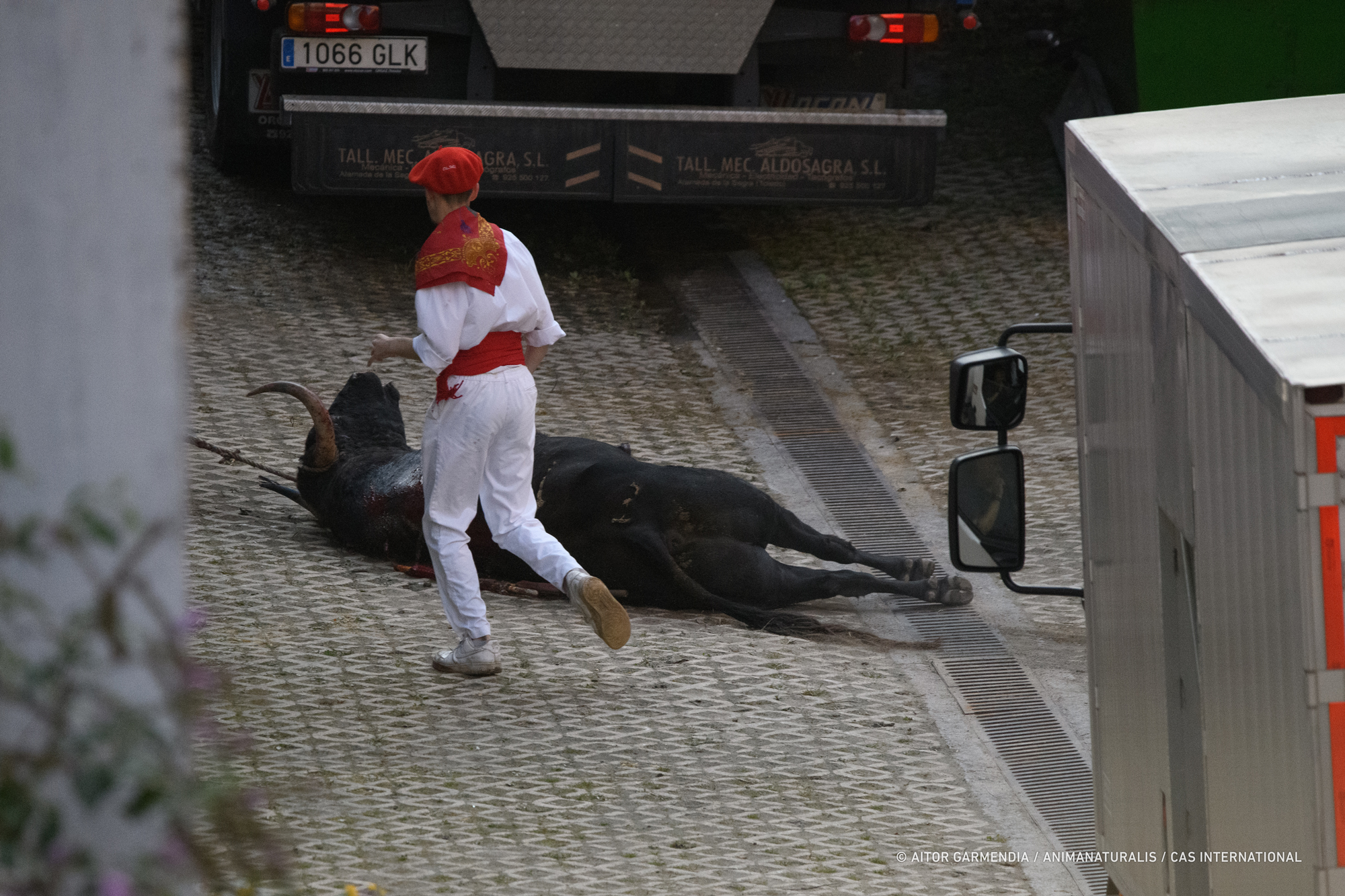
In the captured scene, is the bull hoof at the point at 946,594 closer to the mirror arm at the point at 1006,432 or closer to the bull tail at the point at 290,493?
the mirror arm at the point at 1006,432

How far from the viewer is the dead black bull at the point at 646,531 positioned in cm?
693

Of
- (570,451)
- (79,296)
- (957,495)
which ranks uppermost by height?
(79,296)

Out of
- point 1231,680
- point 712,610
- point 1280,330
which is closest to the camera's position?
point 1280,330

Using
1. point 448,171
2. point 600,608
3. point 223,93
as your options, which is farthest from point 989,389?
point 223,93

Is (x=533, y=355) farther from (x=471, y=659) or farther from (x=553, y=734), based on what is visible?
(x=553, y=734)

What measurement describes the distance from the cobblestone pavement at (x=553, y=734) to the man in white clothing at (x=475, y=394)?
0.39 metres

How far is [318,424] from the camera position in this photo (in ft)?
24.2

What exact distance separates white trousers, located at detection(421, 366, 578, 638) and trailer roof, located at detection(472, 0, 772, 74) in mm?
3887

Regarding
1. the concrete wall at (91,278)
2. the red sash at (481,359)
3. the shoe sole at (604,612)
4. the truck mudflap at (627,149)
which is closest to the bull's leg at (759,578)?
the shoe sole at (604,612)

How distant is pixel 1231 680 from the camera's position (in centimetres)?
304

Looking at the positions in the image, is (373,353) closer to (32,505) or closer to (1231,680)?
(1231,680)

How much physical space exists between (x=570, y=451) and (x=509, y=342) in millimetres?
1194

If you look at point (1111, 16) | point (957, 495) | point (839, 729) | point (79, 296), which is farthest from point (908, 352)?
point (79, 296)

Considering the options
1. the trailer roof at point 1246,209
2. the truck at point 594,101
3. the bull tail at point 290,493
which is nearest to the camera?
the trailer roof at point 1246,209
